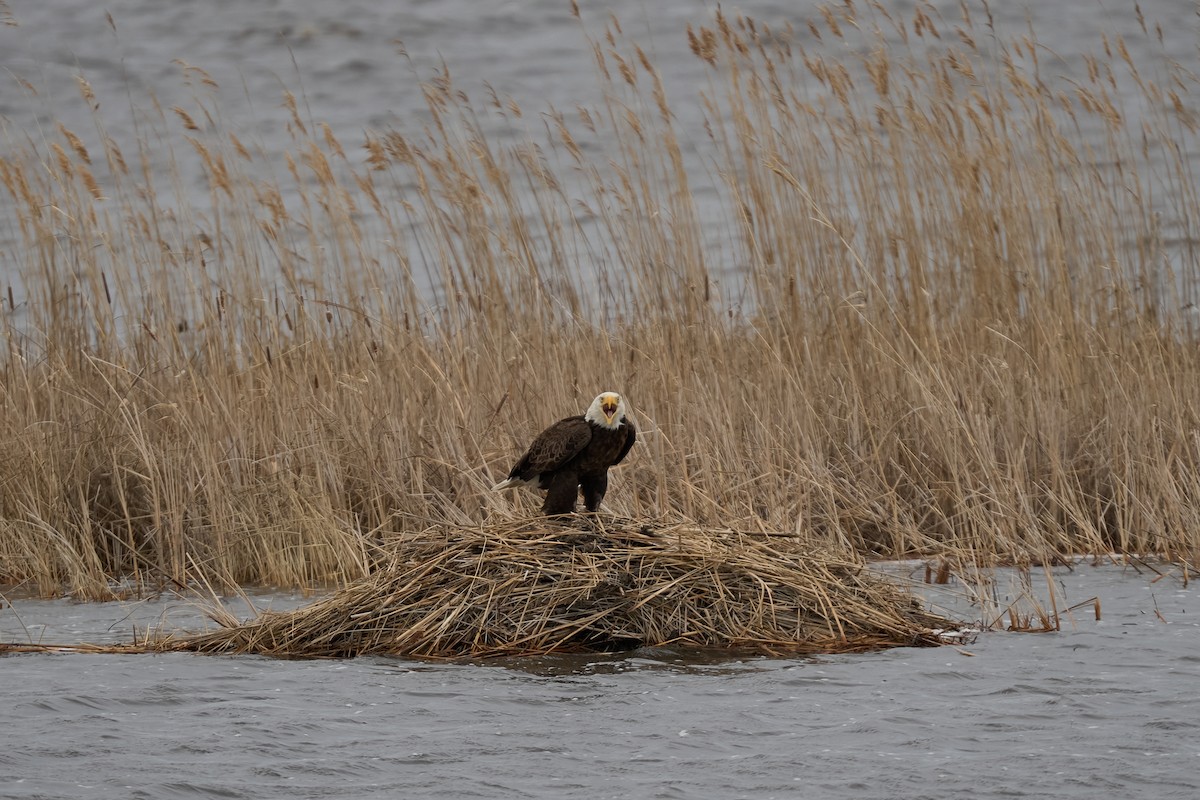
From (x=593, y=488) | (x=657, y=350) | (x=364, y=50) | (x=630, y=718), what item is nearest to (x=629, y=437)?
(x=593, y=488)

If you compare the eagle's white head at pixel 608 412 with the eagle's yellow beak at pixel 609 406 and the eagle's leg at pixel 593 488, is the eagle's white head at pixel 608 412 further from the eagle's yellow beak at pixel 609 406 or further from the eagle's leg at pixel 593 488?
the eagle's leg at pixel 593 488

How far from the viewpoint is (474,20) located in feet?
91.9

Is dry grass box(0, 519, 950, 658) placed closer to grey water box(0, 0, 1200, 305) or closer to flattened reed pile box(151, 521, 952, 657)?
flattened reed pile box(151, 521, 952, 657)

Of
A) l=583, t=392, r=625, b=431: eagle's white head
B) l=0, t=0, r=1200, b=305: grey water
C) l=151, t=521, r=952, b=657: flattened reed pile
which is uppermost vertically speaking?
l=0, t=0, r=1200, b=305: grey water

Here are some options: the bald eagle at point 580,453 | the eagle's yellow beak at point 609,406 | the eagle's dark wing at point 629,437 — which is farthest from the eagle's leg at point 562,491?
the eagle's yellow beak at point 609,406

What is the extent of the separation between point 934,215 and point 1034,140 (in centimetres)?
75

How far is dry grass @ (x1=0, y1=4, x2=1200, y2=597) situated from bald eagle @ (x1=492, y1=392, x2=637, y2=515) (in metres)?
Result: 0.70

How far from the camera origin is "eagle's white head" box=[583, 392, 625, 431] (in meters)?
5.82

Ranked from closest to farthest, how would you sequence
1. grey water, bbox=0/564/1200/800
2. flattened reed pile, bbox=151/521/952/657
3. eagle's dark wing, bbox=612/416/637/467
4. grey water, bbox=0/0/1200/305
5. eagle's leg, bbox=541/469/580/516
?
grey water, bbox=0/564/1200/800, flattened reed pile, bbox=151/521/952/657, eagle's dark wing, bbox=612/416/637/467, eagle's leg, bbox=541/469/580/516, grey water, bbox=0/0/1200/305

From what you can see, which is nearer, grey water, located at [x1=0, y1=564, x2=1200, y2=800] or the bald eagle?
grey water, located at [x1=0, y1=564, x2=1200, y2=800]

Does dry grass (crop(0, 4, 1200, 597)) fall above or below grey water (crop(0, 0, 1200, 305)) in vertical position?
below

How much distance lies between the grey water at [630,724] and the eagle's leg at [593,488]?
2.76 feet

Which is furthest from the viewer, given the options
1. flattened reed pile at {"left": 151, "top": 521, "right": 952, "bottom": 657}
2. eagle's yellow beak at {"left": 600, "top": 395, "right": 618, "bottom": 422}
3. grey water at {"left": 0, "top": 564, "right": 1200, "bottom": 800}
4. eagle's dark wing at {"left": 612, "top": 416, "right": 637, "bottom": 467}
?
eagle's dark wing at {"left": 612, "top": 416, "right": 637, "bottom": 467}

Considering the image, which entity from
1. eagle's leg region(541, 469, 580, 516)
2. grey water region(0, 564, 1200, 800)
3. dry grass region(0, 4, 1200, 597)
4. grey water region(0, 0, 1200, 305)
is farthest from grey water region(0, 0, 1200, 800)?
grey water region(0, 0, 1200, 305)
